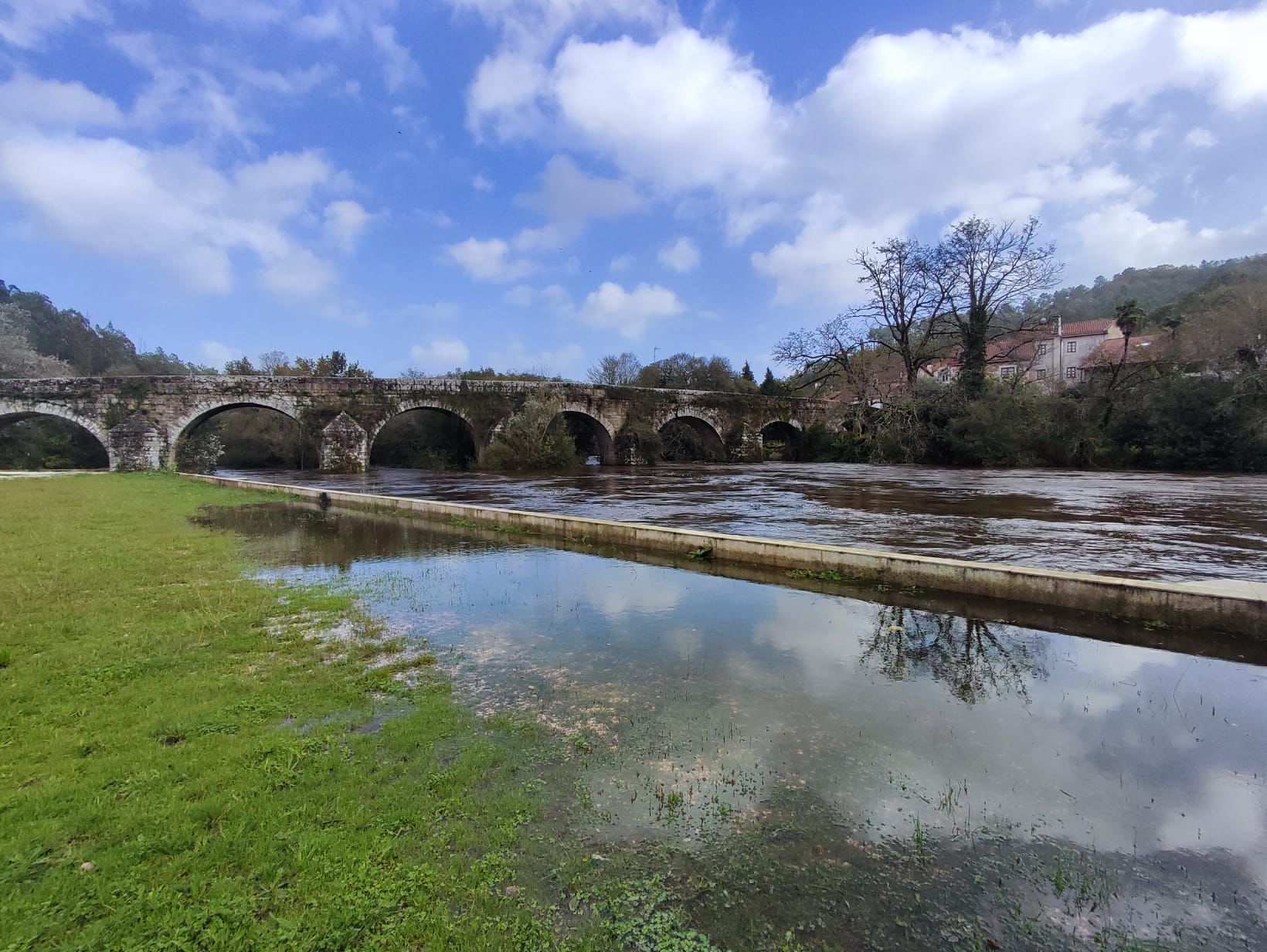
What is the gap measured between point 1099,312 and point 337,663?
81886mm

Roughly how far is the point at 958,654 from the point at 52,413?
34288mm

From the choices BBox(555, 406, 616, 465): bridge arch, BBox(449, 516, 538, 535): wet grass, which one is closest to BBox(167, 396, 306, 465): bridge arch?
BBox(555, 406, 616, 465): bridge arch

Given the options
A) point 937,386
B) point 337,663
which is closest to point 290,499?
point 337,663

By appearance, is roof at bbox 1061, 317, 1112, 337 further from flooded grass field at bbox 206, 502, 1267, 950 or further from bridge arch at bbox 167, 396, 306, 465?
flooded grass field at bbox 206, 502, 1267, 950

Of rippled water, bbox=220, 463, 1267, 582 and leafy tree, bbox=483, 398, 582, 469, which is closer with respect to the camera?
rippled water, bbox=220, 463, 1267, 582

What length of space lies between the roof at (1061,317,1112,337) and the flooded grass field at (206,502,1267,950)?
65.0 meters

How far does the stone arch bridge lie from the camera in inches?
1005

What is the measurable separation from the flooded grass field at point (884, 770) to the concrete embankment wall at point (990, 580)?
37 centimetres

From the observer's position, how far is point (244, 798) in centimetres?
236

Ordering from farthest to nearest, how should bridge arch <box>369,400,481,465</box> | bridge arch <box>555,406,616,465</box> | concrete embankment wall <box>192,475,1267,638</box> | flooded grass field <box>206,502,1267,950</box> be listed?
bridge arch <box>555,406,616,465</box> < bridge arch <box>369,400,481,465</box> < concrete embankment wall <box>192,475,1267,638</box> < flooded grass field <box>206,502,1267,950</box>

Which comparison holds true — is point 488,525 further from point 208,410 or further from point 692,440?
point 692,440

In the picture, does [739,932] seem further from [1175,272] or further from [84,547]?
A: [1175,272]

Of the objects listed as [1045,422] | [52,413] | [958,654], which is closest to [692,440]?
[1045,422]

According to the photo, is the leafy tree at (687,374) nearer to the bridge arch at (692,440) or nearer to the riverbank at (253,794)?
the bridge arch at (692,440)
